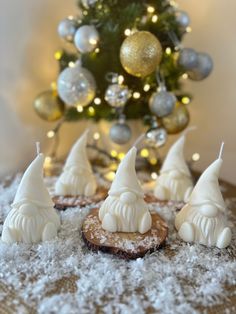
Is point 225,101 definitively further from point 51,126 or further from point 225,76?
point 51,126

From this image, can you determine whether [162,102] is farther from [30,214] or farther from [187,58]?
[30,214]

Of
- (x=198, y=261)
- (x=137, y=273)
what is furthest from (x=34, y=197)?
(x=198, y=261)

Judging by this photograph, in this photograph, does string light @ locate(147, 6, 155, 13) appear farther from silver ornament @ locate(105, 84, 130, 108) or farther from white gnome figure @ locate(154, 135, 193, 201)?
white gnome figure @ locate(154, 135, 193, 201)

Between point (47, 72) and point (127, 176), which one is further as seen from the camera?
point (47, 72)

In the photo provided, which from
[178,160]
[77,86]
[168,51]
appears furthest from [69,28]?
[178,160]

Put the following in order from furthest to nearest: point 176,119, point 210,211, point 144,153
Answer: point 144,153, point 176,119, point 210,211

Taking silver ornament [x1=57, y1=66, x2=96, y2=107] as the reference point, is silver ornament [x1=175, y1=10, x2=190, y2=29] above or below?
above

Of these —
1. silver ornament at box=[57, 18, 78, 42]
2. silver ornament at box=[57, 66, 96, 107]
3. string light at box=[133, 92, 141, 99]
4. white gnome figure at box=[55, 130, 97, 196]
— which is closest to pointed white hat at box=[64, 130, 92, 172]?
white gnome figure at box=[55, 130, 97, 196]
